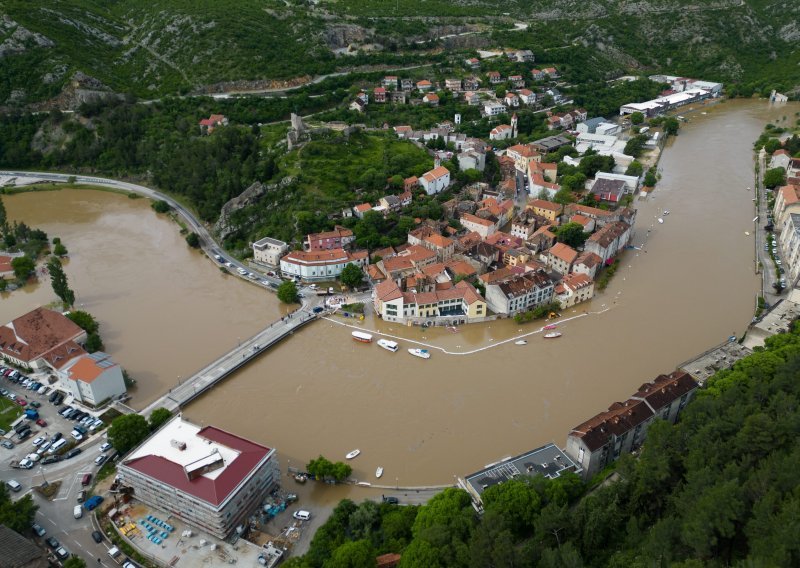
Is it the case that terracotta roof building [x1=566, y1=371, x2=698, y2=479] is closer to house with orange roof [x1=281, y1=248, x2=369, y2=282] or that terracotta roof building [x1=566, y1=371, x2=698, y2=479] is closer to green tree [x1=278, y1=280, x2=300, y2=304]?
green tree [x1=278, y1=280, x2=300, y2=304]

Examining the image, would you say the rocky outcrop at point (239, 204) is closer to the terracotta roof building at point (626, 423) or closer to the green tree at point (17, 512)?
the green tree at point (17, 512)

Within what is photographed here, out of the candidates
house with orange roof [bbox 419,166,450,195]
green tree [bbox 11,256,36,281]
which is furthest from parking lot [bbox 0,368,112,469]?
house with orange roof [bbox 419,166,450,195]

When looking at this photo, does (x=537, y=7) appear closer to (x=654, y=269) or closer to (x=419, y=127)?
(x=419, y=127)

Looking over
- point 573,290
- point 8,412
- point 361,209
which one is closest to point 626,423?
point 573,290

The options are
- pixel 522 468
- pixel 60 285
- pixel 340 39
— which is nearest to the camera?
pixel 522 468

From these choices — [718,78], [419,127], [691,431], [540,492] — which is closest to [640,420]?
[691,431]

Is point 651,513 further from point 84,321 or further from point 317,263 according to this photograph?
point 84,321

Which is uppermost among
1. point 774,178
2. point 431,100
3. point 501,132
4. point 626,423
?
point 431,100
